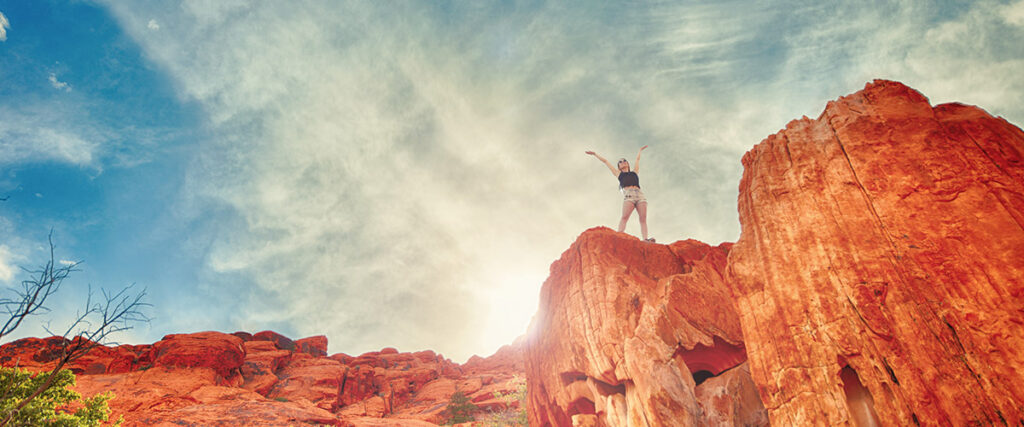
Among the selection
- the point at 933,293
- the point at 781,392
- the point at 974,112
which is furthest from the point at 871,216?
the point at 781,392

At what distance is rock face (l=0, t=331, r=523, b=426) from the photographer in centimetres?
2527

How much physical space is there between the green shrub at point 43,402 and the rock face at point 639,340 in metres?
16.6

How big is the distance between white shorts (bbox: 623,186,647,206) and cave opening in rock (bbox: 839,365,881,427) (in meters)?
9.91

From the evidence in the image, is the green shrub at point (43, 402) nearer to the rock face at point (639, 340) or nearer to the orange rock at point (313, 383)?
the rock face at point (639, 340)

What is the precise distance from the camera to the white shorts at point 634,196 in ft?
55.2

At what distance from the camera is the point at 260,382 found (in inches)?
1510

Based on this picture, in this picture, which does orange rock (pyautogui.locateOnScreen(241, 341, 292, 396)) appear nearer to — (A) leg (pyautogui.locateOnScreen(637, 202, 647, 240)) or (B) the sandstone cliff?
(B) the sandstone cliff

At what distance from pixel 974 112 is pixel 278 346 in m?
63.0

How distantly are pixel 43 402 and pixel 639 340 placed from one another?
19612 mm

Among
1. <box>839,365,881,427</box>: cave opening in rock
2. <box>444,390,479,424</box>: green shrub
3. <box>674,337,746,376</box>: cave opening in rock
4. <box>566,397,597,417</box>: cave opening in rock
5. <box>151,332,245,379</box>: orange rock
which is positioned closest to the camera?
<box>839,365,881,427</box>: cave opening in rock

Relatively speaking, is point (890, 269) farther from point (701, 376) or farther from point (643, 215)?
point (643, 215)

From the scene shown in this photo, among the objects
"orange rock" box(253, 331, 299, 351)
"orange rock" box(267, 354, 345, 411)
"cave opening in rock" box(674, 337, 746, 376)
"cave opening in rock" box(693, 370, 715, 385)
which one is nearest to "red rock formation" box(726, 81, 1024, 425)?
"cave opening in rock" box(674, 337, 746, 376)

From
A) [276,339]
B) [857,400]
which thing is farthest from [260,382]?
[857,400]

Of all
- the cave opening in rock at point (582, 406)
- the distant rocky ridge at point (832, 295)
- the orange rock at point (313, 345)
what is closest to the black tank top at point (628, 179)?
the distant rocky ridge at point (832, 295)
